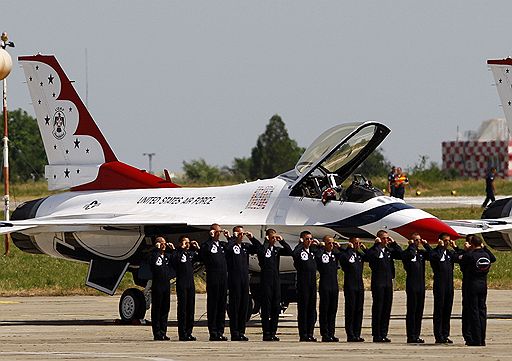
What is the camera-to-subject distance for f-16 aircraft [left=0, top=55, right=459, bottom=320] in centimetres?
2297

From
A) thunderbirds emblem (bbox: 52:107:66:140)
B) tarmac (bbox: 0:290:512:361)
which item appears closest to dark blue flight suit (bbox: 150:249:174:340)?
tarmac (bbox: 0:290:512:361)

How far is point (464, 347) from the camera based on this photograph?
18734 mm

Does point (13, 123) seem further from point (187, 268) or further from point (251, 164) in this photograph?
point (187, 268)

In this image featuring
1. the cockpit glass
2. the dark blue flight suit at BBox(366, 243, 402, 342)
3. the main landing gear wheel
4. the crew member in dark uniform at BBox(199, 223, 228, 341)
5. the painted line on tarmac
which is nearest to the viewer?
the painted line on tarmac

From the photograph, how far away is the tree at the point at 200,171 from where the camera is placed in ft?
257

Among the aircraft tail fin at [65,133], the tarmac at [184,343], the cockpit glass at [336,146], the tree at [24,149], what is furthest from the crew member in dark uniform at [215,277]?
the tree at [24,149]

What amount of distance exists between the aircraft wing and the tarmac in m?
1.52

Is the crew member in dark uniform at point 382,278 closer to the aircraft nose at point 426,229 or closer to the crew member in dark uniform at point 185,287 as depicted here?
the aircraft nose at point 426,229

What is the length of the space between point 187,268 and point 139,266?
4.40 metres

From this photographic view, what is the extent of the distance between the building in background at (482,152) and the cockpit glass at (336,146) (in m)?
59.8

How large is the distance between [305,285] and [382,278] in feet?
3.67

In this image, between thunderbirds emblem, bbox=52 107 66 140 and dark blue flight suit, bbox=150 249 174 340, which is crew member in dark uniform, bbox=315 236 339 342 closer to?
dark blue flight suit, bbox=150 249 174 340

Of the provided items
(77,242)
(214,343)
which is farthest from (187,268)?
(77,242)

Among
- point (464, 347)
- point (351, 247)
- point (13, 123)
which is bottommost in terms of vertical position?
point (464, 347)
